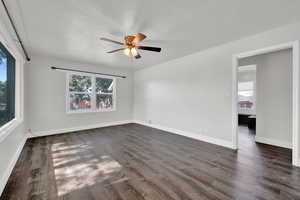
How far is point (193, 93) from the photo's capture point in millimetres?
4145

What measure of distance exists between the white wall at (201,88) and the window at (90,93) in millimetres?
1778

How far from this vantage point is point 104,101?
5.81 m

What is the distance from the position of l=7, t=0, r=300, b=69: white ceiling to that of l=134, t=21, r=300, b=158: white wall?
27 cm

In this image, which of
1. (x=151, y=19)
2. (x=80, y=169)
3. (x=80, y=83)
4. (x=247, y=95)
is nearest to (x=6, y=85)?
(x=80, y=169)

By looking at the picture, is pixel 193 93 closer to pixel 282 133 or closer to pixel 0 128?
pixel 282 133

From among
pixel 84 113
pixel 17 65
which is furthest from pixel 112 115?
pixel 17 65

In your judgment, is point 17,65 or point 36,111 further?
point 36,111

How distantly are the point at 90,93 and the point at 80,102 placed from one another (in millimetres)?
508

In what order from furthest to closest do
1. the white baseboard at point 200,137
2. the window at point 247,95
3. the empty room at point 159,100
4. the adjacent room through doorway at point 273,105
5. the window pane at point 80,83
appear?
1. the window at point 247,95
2. the window pane at point 80,83
3. the white baseboard at point 200,137
4. the adjacent room through doorway at point 273,105
5. the empty room at point 159,100

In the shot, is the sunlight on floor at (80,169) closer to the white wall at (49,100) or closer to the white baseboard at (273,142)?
the white wall at (49,100)

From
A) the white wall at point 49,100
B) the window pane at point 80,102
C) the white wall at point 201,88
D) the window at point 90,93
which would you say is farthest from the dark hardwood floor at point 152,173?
the window at point 90,93

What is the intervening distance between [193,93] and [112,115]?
361 cm

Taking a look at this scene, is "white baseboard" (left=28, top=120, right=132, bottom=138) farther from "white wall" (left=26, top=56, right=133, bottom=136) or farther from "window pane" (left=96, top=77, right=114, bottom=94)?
"window pane" (left=96, top=77, right=114, bottom=94)

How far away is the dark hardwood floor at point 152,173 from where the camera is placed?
1718mm
